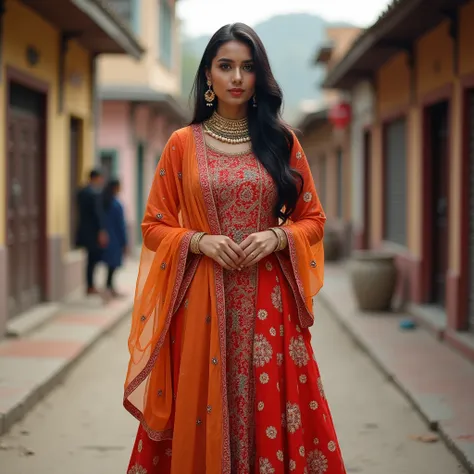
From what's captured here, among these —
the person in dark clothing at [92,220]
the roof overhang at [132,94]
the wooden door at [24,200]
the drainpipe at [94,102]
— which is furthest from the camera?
the roof overhang at [132,94]

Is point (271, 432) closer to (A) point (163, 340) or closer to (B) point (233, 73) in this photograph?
(A) point (163, 340)

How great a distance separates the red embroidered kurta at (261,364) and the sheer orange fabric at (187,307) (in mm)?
62

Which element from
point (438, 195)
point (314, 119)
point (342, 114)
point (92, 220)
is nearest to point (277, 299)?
point (438, 195)

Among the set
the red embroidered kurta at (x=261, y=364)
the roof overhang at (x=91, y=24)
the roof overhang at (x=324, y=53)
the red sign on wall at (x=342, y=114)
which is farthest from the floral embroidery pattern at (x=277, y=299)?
the roof overhang at (x=324, y=53)

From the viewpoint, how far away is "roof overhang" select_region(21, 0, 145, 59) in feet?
31.2

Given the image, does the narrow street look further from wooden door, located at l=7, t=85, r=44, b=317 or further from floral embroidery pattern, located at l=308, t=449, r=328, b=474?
wooden door, located at l=7, t=85, r=44, b=317

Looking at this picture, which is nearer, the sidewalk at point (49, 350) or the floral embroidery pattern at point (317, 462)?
the floral embroidery pattern at point (317, 462)

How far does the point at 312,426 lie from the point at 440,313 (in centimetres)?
647

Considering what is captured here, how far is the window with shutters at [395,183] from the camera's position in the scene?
12133 millimetres

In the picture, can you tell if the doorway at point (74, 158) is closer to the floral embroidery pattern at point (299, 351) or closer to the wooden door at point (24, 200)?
the wooden door at point (24, 200)

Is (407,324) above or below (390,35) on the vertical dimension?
below

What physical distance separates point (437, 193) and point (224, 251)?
24.8 ft

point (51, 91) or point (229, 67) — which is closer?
point (229, 67)

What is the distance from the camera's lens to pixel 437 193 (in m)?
10.5
